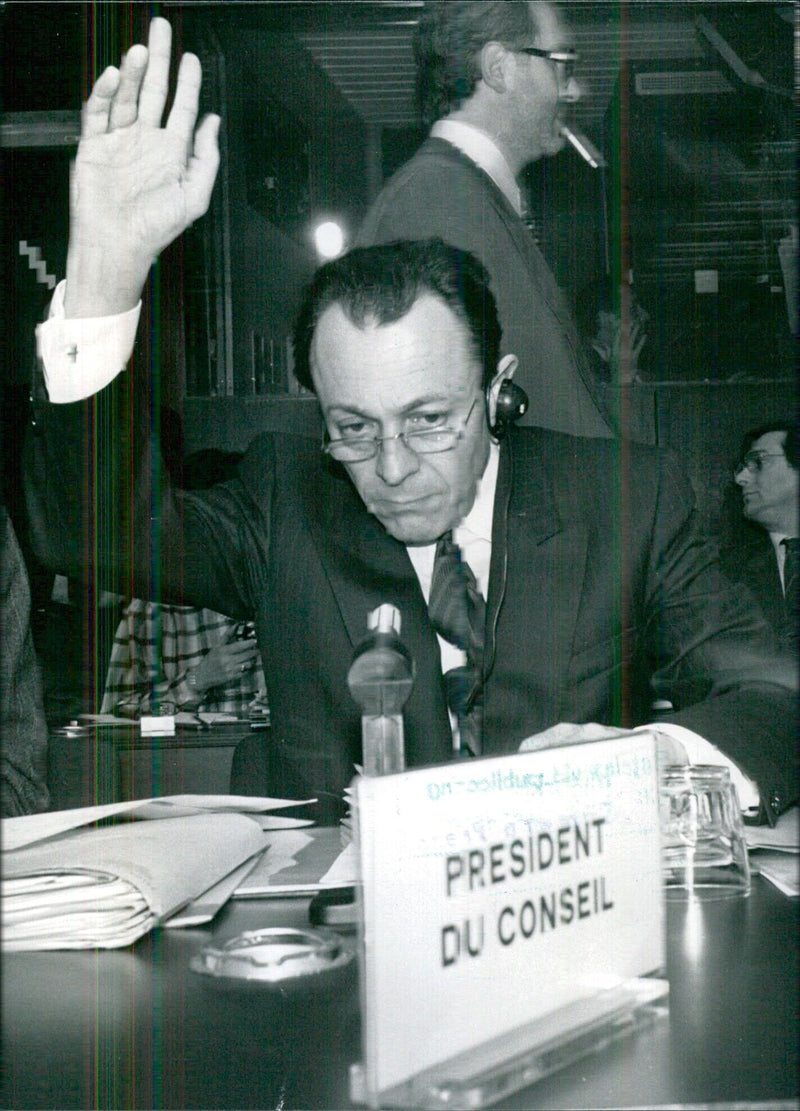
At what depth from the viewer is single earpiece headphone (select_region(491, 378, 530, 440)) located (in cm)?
204

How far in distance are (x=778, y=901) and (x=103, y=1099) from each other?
0.58 metres

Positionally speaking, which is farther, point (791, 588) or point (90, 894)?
point (791, 588)

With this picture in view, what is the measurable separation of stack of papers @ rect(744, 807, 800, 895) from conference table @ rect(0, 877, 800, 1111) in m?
0.19

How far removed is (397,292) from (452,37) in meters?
0.45

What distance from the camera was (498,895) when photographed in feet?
2.01

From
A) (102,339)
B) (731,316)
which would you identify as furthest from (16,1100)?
(731,316)

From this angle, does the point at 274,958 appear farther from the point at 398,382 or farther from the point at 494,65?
the point at 494,65

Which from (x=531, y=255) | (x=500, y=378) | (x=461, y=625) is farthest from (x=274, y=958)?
(x=531, y=255)

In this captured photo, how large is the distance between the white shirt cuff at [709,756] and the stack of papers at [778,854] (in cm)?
24

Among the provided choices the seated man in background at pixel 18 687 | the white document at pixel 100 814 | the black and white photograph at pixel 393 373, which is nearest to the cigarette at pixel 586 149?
the black and white photograph at pixel 393 373

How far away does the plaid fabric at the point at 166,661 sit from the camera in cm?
208

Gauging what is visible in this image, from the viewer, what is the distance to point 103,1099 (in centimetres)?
60

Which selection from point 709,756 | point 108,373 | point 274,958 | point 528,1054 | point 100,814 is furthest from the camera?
point 108,373

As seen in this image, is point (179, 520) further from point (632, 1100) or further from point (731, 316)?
point (632, 1100)
